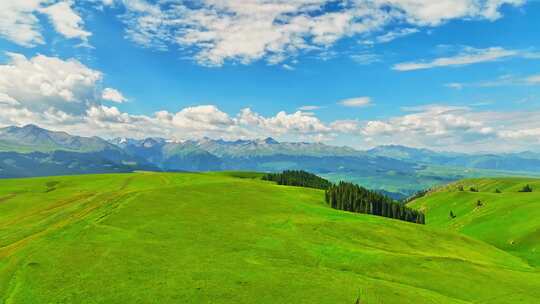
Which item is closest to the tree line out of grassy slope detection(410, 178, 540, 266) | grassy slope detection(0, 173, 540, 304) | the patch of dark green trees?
the patch of dark green trees

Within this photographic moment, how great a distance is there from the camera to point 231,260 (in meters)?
46.0

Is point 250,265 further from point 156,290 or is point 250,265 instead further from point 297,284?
point 156,290

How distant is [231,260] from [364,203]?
3688 inches

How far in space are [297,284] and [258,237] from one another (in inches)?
870

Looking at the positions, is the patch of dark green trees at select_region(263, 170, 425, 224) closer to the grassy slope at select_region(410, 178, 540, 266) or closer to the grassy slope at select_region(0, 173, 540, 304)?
the grassy slope at select_region(410, 178, 540, 266)

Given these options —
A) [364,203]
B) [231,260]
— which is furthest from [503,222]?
[231,260]

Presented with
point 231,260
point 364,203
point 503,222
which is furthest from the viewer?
point 503,222

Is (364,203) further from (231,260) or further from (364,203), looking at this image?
(231,260)

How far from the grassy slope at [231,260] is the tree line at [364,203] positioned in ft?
122

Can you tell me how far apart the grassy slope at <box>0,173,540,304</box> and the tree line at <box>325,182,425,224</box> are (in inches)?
1458

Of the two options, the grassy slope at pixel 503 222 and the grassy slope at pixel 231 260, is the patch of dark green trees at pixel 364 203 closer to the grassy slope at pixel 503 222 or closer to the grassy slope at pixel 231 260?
the grassy slope at pixel 503 222

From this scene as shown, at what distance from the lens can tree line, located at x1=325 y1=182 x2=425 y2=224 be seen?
124 m

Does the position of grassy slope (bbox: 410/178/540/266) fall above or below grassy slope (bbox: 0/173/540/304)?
below

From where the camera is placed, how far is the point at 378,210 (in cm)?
13650
